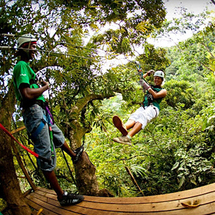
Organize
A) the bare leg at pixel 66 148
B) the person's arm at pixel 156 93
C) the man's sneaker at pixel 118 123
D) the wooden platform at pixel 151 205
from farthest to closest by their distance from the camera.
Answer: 1. the person's arm at pixel 156 93
2. the man's sneaker at pixel 118 123
3. the bare leg at pixel 66 148
4. the wooden platform at pixel 151 205

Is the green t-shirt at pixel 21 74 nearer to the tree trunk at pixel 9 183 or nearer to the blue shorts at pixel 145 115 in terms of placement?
the tree trunk at pixel 9 183

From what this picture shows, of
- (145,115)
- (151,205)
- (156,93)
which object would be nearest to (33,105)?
(151,205)

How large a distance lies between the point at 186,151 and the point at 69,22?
9.69ft

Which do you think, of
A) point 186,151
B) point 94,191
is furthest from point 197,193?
point 186,151

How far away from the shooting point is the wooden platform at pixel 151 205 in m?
1.35

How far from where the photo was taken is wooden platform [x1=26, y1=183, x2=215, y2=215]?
4.44 ft

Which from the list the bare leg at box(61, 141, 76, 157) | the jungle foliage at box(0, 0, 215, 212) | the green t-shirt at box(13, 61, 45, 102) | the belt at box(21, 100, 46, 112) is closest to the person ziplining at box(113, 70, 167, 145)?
the jungle foliage at box(0, 0, 215, 212)

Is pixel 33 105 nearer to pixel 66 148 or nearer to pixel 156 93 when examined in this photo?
pixel 66 148

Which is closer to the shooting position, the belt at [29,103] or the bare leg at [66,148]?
the belt at [29,103]

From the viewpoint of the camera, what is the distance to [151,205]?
1555 mm

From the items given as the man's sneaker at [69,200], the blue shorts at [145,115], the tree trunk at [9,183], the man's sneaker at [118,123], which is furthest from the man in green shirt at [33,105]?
the blue shorts at [145,115]

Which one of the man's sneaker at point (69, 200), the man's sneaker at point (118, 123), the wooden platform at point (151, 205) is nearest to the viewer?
the wooden platform at point (151, 205)

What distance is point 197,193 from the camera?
1.48 metres

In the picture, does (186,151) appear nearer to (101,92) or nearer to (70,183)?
(101,92)
